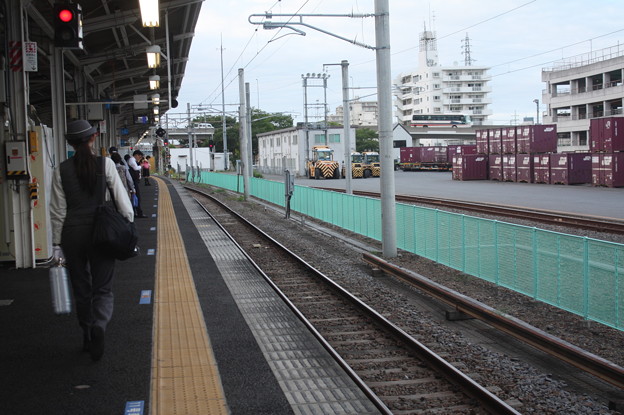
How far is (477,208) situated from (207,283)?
50.3 feet

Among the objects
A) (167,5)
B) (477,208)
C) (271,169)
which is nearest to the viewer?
(167,5)

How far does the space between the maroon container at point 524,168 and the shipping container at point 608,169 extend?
5.98 meters

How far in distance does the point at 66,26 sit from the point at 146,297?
166 inches

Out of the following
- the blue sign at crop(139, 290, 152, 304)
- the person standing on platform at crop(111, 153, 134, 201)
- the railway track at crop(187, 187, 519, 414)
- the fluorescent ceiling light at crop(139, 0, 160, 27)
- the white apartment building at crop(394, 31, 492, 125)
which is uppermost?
the white apartment building at crop(394, 31, 492, 125)

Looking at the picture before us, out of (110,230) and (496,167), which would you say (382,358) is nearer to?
(110,230)

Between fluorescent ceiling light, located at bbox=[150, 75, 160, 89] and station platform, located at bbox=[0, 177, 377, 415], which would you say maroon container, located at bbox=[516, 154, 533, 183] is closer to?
fluorescent ceiling light, located at bbox=[150, 75, 160, 89]

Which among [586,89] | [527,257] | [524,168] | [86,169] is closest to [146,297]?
[86,169]

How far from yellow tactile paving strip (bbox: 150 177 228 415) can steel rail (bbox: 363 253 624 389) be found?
137 inches

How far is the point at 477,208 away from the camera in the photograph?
2334cm

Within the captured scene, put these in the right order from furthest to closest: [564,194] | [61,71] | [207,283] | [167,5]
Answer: [564,194]
[167,5]
[61,71]
[207,283]

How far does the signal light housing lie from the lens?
9.55 m

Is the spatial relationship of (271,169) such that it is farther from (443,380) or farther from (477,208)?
(443,380)

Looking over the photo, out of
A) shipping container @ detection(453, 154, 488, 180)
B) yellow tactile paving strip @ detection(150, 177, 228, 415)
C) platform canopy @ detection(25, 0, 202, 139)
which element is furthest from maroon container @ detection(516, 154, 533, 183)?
yellow tactile paving strip @ detection(150, 177, 228, 415)

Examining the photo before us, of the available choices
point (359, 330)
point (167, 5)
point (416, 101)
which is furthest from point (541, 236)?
point (416, 101)
